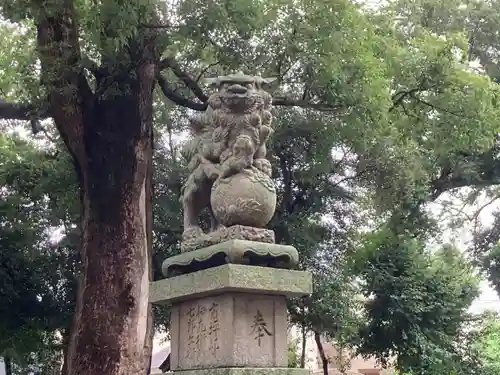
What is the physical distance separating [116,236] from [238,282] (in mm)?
5234

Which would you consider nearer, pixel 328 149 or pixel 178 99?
pixel 178 99

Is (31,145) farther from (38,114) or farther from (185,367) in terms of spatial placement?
(185,367)

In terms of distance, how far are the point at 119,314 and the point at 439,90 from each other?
550 cm

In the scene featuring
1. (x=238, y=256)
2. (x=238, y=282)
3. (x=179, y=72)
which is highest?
(x=179, y=72)

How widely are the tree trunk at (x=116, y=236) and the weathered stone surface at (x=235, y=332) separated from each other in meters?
4.13

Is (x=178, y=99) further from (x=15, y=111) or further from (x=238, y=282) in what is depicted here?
(x=238, y=282)

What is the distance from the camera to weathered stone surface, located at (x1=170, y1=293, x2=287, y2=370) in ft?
16.5

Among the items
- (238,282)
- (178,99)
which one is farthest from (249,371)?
(178,99)

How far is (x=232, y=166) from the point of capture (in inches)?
214

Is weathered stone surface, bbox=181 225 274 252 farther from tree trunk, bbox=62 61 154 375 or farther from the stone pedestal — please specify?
tree trunk, bbox=62 61 154 375

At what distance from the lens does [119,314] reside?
9.55 metres

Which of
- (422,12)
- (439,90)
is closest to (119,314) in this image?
(439,90)

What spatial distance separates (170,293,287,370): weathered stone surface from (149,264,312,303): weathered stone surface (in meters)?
0.10

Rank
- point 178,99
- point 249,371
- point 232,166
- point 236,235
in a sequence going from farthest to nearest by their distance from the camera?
point 178,99 → point 232,166 → point 236,235 → point 249,371
